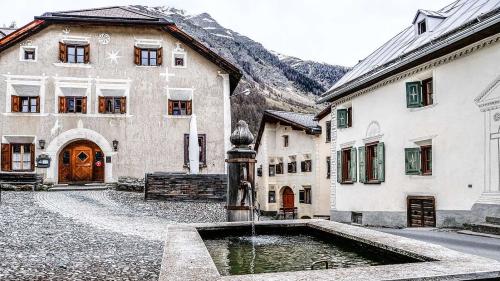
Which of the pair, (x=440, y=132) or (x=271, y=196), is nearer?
(x=440, y=132)

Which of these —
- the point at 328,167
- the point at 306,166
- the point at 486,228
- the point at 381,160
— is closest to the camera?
the point at 486,228

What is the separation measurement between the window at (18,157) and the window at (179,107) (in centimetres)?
671

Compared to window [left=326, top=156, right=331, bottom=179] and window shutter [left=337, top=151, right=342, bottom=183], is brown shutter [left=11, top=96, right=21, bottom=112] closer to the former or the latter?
window shutter [left=337, top=151, right=342, bottom=183]

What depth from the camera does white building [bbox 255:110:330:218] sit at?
2934 cm

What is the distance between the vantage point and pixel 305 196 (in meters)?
30.6

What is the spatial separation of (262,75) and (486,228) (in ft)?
435

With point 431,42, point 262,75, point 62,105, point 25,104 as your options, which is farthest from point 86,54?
point 262,75

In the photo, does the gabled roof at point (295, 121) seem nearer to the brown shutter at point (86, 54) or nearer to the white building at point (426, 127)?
the white building at point (426, 127)

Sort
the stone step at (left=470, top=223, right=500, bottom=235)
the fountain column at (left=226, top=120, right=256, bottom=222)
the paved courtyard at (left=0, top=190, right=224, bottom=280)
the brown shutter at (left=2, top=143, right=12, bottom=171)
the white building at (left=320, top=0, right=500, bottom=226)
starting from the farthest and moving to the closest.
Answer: the brown shutter at (left=2, top=143, right=12, bottom=171)
the white building at (left=320, top=0, right=500, bottom=226)
the stone step at (left=470, top=223, right=500, bottom=235)
the fountain column at (left=226, top=120, right=256, bottom=222)
the paved courtyard at (left=0, top=190, right=224, bottom=280)

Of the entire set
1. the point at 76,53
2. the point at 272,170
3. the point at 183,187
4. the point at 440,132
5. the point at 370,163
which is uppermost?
the point at 76,53

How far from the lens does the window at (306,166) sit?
3011 cm

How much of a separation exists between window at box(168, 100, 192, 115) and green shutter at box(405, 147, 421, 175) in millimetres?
12077

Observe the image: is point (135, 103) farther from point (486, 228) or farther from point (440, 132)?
point (486, 228)

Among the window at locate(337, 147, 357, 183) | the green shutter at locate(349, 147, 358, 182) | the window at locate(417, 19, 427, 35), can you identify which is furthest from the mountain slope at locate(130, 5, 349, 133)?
the window at locate(417, 19, 427, 35)
